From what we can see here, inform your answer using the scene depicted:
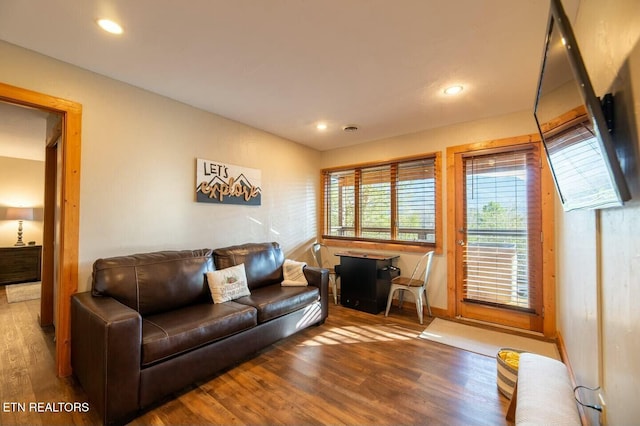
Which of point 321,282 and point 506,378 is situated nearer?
point 506,378

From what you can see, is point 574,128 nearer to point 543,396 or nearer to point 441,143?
point 543,396

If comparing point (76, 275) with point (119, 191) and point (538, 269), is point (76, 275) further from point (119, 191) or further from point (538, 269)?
point (538, 269)

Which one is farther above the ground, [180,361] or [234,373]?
[180,361]

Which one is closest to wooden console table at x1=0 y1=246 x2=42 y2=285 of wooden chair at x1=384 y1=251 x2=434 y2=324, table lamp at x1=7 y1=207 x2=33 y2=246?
table lamp at x1=7 y1=207 x2=33 y2=246

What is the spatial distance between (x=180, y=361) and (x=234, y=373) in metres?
0.50

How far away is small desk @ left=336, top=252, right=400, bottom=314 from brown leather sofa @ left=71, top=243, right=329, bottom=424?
780 mm

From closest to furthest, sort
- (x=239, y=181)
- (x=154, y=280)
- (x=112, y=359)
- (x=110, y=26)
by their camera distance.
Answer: (x=112, y=359)
(x=110, y=26)
(x=154, y=280)
(x=239, y=181)

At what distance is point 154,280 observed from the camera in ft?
7.70

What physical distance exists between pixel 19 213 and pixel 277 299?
6.16 m

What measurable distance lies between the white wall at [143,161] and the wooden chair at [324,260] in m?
0.95

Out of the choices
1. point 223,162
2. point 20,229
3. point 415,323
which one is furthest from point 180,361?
point 20,229

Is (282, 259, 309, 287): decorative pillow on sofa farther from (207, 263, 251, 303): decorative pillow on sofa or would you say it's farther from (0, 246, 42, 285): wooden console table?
(0, 246, 42, 285): wooden console table

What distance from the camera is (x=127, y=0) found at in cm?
157

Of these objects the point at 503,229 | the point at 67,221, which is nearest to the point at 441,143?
the point at 503,229
